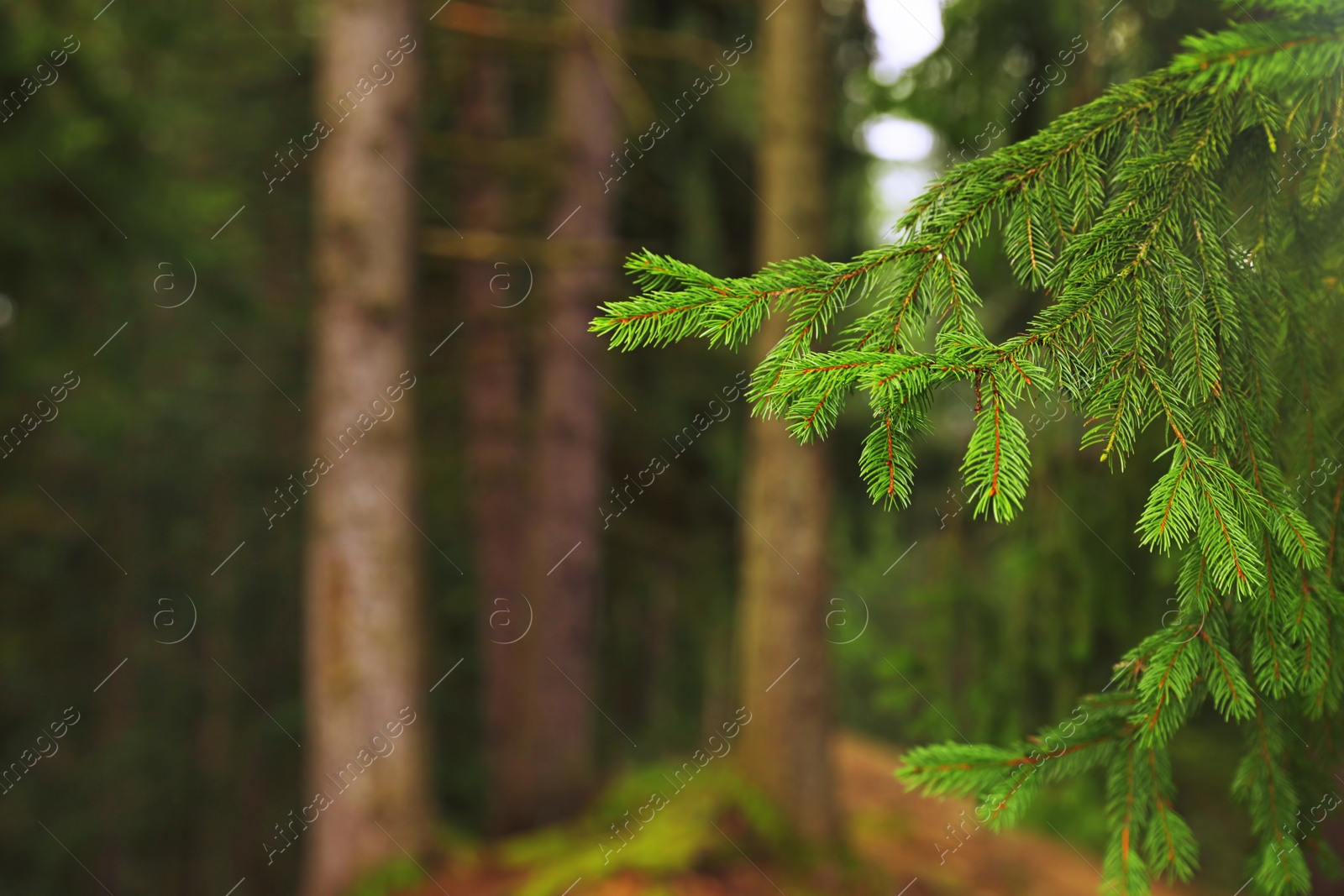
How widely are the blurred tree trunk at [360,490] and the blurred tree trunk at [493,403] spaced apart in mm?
2299

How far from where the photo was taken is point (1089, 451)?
4238 millimetres

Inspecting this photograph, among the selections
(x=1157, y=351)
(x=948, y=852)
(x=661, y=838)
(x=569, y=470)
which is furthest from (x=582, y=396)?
(x=1157, y=351)

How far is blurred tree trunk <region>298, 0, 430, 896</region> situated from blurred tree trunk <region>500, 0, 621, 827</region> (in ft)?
5.33

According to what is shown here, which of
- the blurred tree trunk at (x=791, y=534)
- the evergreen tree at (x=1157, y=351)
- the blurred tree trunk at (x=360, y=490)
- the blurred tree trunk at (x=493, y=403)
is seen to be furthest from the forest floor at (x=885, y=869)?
the blurred tree trunk at (x=493, y=403)

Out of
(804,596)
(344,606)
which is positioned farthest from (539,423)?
(804,596)

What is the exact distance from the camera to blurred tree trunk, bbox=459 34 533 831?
7.41 m

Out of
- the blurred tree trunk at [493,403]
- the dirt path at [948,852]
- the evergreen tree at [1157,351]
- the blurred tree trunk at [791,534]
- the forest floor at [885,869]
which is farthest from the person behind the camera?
the blurred tree trunk at [493,403]

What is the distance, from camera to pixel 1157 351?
136cm

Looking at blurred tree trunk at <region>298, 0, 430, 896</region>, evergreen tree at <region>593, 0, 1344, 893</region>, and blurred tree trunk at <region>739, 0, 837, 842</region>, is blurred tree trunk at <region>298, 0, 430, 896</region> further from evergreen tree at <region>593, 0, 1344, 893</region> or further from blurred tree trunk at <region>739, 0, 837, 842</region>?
evergreen tree at <region>593, 0, 1344, 893</region>

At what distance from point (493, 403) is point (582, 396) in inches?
58.9

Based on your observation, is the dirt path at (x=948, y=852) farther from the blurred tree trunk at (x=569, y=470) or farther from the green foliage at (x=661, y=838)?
the blurred tree trunk at (x=569, y=470)

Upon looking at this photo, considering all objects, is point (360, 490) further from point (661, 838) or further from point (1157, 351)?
point (1157, 351)

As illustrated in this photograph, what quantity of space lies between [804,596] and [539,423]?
2926mm

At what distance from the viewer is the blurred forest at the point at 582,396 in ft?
14.6
